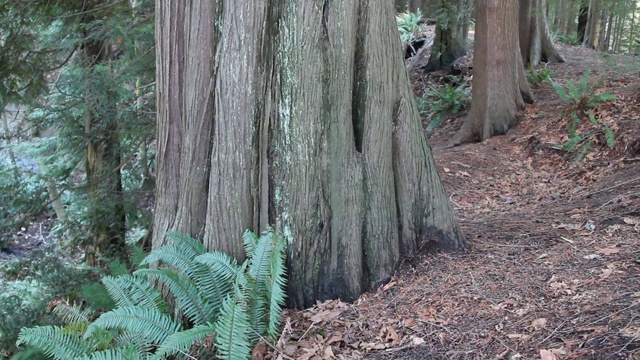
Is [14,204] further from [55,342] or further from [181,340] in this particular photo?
[181,340]

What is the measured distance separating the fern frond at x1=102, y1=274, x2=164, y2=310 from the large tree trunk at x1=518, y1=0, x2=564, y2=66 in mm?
10598

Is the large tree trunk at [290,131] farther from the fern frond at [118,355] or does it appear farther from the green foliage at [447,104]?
the green foliage at [447,104]

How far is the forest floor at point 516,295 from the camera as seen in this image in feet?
10.2

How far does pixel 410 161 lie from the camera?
4.30 meters

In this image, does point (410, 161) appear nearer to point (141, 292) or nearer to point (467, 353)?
point (467, 353)

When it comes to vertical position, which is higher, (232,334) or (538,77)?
(538,77)

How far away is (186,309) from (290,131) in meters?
1.33

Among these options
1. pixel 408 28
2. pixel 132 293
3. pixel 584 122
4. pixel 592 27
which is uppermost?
pixel 592 27

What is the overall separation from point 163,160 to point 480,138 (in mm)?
6276

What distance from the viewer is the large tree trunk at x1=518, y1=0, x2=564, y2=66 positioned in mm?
11992

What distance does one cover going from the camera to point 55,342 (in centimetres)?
354

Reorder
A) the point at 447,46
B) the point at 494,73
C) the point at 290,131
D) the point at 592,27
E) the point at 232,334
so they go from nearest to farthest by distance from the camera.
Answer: the point at 232,334, the point at 290,131, the point at 494,73, the point at 447,46, the point at 592,27

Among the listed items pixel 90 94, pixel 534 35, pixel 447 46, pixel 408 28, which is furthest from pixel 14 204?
pixel 408 28

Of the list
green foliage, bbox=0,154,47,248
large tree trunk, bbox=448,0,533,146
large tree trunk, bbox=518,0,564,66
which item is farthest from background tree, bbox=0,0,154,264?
large tree trunk, bbox=518,0,564,66
